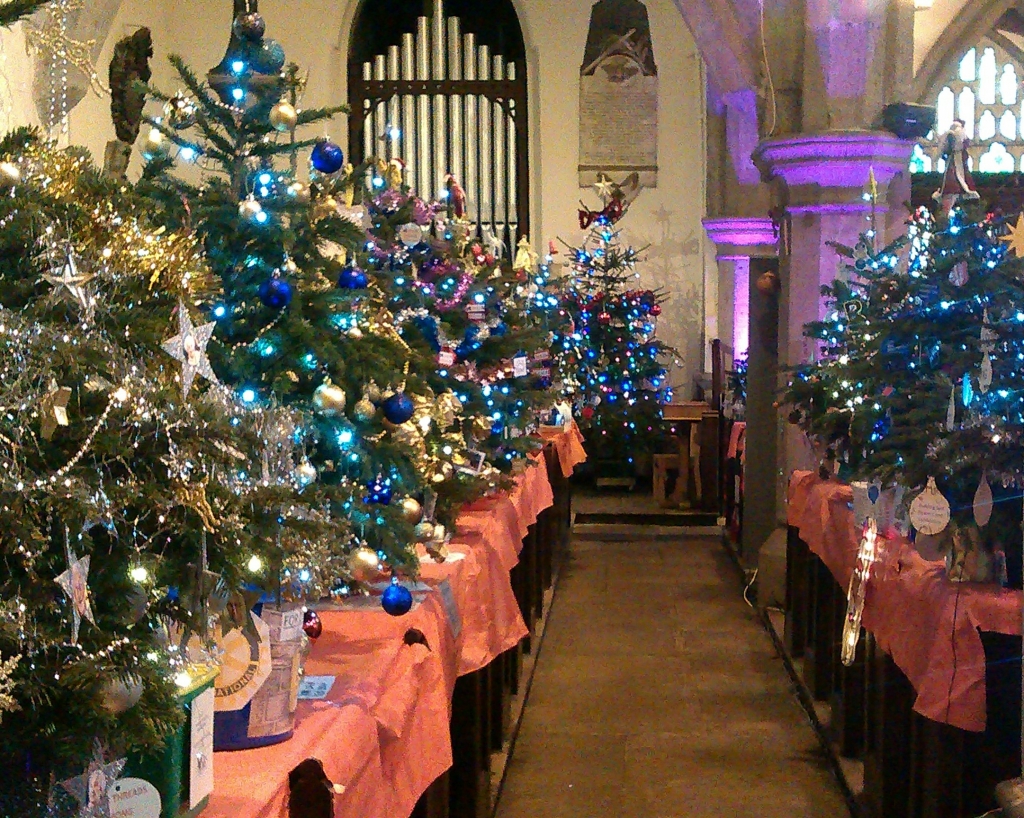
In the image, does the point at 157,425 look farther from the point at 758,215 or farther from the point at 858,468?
the point at 758,215

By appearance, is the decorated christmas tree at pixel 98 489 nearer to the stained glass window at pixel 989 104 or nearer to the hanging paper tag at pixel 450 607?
the hanging paper tag at pixel 450 607

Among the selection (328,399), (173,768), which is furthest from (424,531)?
(173,768)

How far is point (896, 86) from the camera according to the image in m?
6.38

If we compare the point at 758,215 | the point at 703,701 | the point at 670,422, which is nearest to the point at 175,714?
the point at 703,701

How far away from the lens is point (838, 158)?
249 inches

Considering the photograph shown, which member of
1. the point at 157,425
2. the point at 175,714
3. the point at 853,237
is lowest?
the point at 175,714

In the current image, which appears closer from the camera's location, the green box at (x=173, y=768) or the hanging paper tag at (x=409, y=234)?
the green box at (x=173, y=768)

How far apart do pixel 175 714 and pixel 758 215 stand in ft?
29.8

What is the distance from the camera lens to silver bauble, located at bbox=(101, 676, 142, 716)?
1.35 meters

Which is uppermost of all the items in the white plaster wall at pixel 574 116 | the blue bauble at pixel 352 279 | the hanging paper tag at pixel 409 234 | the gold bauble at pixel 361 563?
the white plaster wall at pixel 574 116

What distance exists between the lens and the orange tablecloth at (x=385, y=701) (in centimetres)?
195

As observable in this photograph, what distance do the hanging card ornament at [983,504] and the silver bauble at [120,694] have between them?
2.36 m

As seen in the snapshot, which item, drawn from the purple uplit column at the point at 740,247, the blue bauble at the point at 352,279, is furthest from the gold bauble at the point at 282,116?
the purple uplit column at the point at 740,247

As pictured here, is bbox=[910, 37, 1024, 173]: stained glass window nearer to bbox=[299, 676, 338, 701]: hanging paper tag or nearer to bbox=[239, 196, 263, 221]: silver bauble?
bbox=[239, 196, 263, 221]: silver bauble
